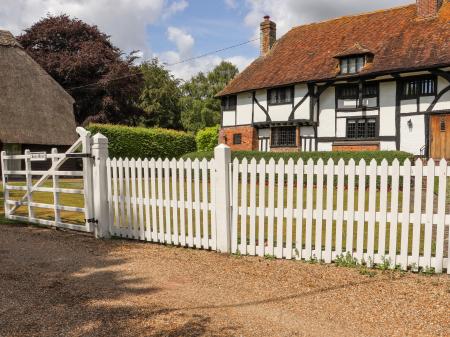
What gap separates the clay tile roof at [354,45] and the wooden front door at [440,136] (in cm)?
275

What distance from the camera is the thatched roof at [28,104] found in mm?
24266

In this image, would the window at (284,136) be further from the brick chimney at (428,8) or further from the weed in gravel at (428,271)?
the weed in gravel at (428,271)

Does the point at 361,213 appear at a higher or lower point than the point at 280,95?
lower

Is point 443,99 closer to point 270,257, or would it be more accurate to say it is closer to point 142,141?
point 270,257

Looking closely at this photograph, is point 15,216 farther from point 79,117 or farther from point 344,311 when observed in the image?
point 79,117

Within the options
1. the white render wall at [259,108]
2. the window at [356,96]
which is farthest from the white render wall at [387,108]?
the white render wall at [259,108]

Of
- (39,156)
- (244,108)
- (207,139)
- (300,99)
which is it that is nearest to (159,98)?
(207,139)

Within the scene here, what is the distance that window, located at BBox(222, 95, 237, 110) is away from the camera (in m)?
28.7

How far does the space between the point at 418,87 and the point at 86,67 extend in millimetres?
26671

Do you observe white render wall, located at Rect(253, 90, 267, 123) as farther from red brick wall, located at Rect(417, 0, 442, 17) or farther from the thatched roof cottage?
the thatched roof cottage

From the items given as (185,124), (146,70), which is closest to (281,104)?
Result: (146,70)

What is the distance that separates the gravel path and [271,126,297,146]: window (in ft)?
67.7

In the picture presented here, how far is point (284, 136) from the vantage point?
26297 mm

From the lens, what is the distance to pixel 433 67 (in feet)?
65.7
